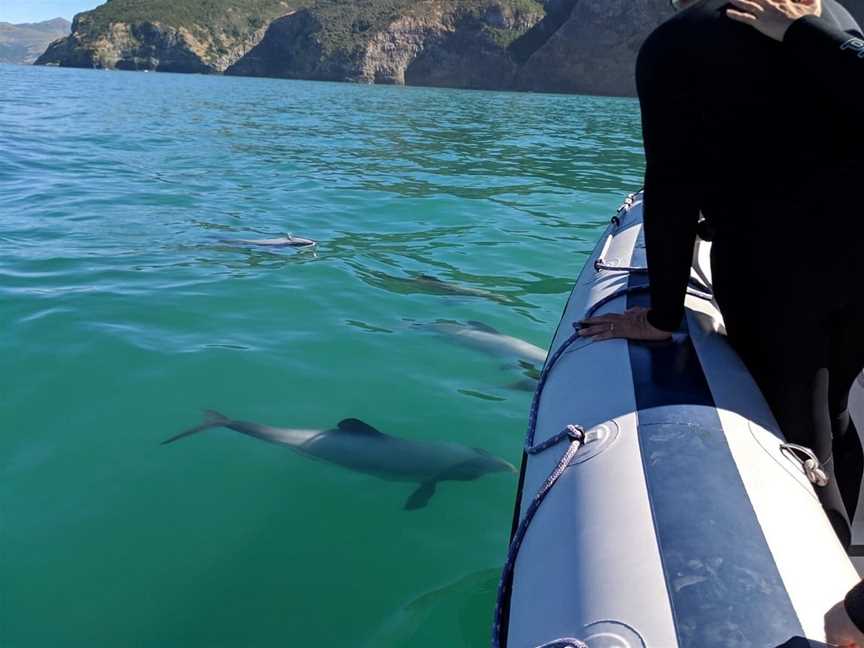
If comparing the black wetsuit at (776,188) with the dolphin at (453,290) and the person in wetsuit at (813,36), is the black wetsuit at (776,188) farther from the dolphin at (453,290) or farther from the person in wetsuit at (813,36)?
the dolphin at (453,290)

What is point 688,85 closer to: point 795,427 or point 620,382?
point 620,382

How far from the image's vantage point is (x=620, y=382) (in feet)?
8.63

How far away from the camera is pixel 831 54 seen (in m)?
2.03

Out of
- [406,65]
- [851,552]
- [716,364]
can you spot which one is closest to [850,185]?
[716,364]

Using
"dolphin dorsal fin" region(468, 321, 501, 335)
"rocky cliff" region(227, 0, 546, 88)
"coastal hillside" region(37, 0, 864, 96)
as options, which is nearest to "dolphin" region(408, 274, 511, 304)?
"dolphin dorsal fin" region(468, 321, 501, 335)

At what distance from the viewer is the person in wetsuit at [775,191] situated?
2184mm

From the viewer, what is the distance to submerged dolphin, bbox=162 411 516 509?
429cm

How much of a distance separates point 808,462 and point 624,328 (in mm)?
849

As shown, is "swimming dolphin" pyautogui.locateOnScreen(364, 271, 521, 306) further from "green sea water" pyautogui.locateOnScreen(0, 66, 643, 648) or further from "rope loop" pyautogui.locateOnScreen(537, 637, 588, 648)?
"rope loop" pyautogui.locateOnScreen(537, 637, 588, 648)

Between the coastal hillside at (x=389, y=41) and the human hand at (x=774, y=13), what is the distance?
245 feet

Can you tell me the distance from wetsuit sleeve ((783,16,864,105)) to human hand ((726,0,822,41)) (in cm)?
3

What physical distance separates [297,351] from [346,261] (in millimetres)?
2757

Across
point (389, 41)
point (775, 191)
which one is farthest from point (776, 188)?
point (389, 41)

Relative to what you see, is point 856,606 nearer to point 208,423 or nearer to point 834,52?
point 834,52
